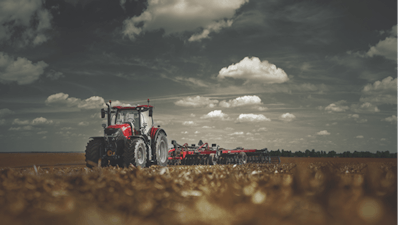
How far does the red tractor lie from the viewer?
946 cm

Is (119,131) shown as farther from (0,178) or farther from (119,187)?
(119,187)

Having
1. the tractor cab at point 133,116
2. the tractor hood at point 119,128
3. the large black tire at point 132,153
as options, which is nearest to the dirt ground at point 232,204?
the large black tire at point 132,153

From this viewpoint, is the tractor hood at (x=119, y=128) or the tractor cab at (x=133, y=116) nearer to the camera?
the tractor hood at (x=119, y=128)

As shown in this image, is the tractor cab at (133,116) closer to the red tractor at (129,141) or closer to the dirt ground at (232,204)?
the red tractor at (129,141)

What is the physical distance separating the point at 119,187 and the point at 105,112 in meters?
9.22

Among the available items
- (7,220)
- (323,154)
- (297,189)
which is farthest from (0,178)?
(323,154)

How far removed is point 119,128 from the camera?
9938 millimetres

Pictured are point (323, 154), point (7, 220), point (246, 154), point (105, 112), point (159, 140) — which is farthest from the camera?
point (323, 154)

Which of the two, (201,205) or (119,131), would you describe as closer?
(201,205)

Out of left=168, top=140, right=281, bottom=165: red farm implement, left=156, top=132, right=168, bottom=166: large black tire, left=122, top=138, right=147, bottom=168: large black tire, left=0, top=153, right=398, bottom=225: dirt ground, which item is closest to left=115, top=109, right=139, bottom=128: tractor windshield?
left=156, top=132, right=168, bottom=166: large black tire

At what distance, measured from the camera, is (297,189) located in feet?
5.95

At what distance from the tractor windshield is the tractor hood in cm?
55

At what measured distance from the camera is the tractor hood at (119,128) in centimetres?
988

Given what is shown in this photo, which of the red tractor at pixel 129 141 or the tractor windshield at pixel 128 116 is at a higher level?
the tractor windshield at pixel 128 116
